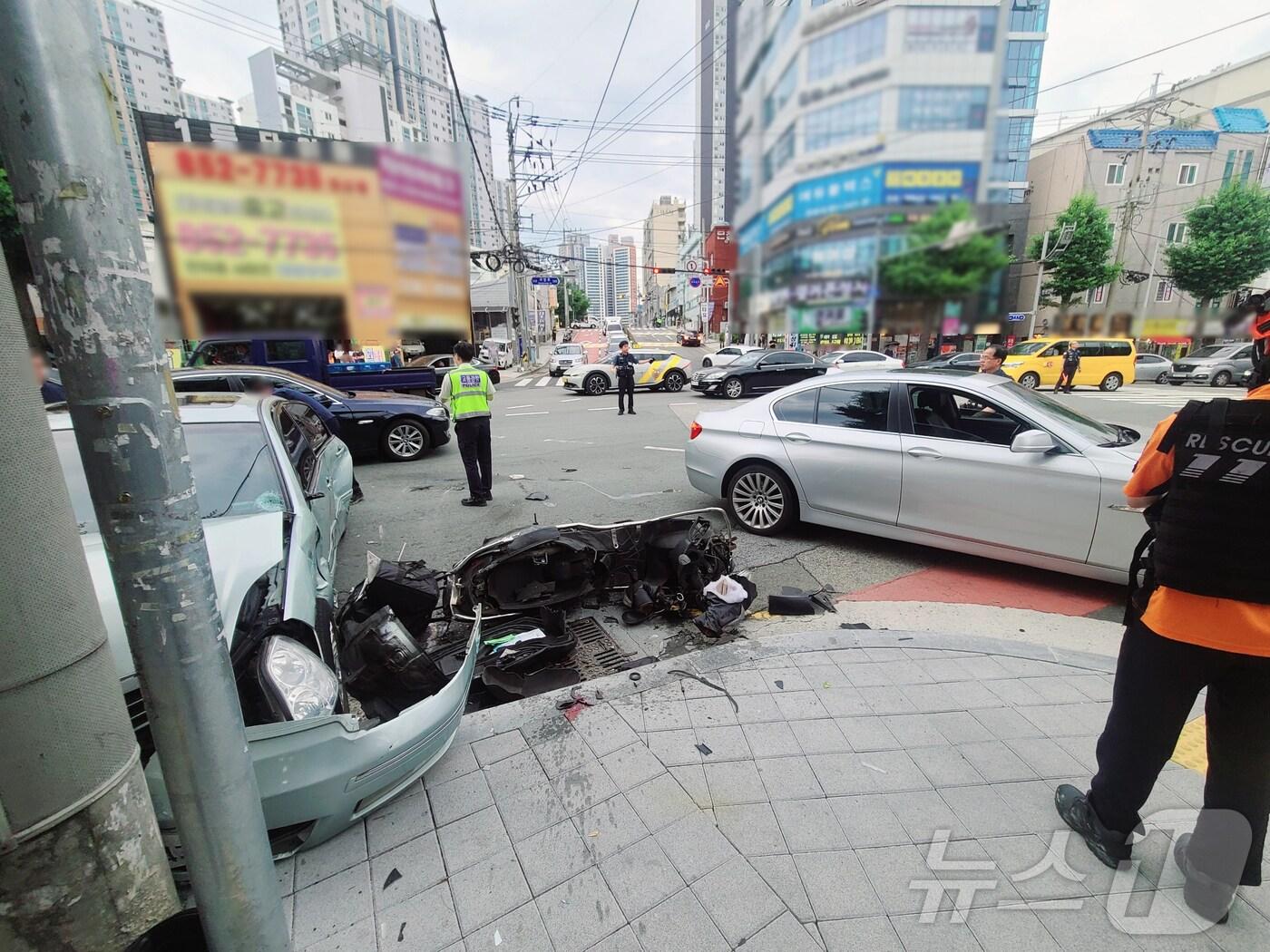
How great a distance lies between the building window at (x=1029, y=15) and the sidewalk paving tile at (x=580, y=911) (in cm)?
340

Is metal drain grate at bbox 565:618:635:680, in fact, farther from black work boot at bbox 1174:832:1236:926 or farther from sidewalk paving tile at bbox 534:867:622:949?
black work boot at bbox 1174:832:1236:926

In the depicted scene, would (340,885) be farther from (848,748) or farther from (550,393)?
(550,393)

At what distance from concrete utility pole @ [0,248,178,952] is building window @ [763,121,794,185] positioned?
7.50 ft

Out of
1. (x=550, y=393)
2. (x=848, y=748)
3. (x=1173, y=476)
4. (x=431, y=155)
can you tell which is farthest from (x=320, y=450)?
(x=550, y=393)

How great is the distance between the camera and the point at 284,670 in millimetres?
1868

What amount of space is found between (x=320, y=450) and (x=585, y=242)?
27.8 m

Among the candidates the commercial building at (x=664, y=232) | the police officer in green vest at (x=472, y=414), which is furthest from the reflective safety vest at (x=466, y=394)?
the commercial building at (x=664, y=232)

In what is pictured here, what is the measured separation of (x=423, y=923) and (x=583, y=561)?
6.39ft

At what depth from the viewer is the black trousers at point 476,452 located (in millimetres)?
5828

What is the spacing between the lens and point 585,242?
29.5m

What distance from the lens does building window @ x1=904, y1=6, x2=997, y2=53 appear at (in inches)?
78.0

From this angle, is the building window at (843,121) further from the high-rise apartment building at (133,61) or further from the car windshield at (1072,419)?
the car windshield at (1072,419)

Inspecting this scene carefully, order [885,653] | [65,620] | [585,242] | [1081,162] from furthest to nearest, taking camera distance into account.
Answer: [585,242]
[1081,162]
[885,653]
[65,620]

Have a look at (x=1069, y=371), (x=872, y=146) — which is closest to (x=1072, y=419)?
(x=872, y=146)
